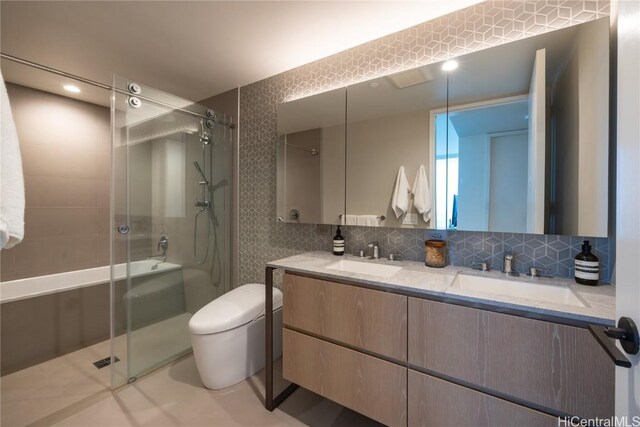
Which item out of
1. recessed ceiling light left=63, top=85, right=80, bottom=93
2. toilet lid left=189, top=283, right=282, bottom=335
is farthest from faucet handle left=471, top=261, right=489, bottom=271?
recessed ceiling light left=63, top=85, right=80, bottom=93

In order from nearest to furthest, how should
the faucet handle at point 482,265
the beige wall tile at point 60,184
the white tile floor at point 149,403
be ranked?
the faucet handle at point 482,265
the white tile floor at point 149,403
the beige wall tile at point 60,184

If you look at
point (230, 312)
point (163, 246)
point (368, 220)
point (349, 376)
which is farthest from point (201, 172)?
point (349, 376)

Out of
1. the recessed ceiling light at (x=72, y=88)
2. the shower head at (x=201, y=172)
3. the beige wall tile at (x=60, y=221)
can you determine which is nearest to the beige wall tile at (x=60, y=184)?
the beige wall tile at (x=60, y=221)

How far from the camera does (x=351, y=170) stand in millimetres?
1821

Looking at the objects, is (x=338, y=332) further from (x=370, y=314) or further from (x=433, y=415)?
(x=433, y=415)

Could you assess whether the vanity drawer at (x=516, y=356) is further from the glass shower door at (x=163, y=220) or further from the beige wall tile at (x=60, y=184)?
the beige wall tile at (x=60, y=184)

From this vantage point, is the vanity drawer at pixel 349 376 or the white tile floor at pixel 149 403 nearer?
the vanity drawer at pixel 349 376

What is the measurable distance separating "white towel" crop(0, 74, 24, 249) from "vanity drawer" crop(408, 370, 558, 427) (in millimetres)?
1524

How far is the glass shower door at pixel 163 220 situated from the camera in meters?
1.79

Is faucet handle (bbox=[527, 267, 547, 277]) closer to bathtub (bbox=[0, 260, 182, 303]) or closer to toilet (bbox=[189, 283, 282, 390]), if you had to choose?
toilet (bbox=[189, 283, 282, 390])

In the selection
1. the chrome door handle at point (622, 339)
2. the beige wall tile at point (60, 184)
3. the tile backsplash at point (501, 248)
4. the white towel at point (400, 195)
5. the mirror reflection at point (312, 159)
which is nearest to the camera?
the chrome door handle at point (622, 339)

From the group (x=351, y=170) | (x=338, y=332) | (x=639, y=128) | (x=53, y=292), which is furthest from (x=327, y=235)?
(x=53, y=292)

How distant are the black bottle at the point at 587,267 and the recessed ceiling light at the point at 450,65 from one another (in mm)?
1067

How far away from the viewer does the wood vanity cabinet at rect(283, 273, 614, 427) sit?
85 centimetres
